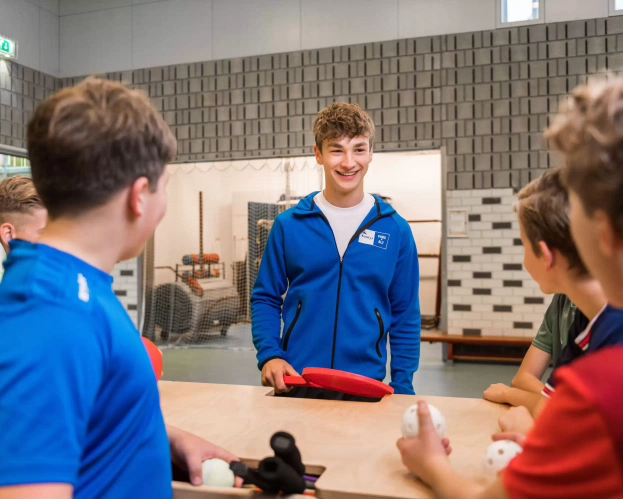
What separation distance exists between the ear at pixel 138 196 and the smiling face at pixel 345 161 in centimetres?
131

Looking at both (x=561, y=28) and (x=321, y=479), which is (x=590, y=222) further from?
(x=561, y=28)

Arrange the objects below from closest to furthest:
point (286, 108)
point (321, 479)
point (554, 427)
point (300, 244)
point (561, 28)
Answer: point (554, 427)
point (321, 479)
point (300, 244)
point (561, 28)
point (286, 108)

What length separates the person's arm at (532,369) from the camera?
1573 mm

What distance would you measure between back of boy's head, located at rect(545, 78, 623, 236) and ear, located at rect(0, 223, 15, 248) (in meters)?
1.72

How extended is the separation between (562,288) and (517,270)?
4.95 m

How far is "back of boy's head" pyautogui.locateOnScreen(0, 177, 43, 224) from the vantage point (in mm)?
1811

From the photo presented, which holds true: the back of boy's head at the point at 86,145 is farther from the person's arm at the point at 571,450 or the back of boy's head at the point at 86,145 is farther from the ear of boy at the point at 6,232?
the ear of boy at the point at 6,232

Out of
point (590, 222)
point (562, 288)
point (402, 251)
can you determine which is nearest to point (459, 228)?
point (402, 251)

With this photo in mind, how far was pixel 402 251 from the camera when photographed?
214 centimetres

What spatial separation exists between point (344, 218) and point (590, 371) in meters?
1.63

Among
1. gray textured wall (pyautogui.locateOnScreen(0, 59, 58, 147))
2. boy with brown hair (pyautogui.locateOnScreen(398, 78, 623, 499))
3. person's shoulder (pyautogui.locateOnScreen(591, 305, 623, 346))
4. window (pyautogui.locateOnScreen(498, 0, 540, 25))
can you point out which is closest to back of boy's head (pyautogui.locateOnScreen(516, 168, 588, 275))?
person's shoulder (pyautogui.locateOnScreen(591, 305, 623, 346))

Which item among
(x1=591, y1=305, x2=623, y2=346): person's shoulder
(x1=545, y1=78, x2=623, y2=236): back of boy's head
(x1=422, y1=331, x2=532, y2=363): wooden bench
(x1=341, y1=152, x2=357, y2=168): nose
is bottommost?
(x1=422, y1=331, x2=532, y2=363): wooden bench

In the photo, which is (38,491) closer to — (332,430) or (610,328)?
(332,430)

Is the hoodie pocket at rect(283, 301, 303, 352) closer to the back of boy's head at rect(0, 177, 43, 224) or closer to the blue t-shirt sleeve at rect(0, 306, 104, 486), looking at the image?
the back of boy's head at rect(0, 177, 43, 224)
